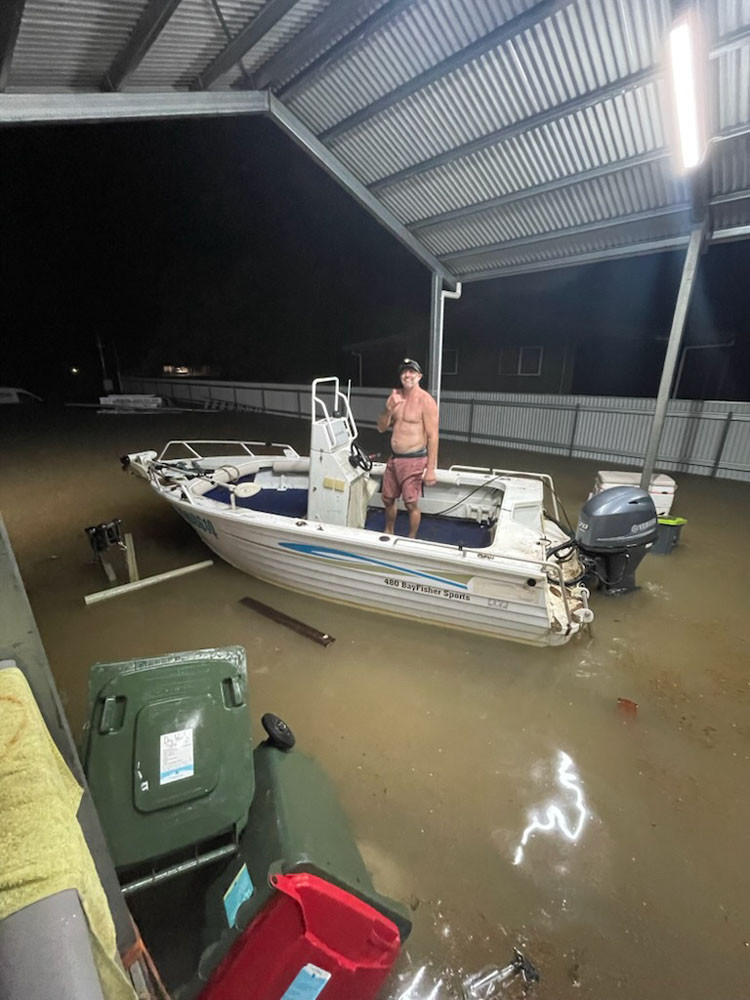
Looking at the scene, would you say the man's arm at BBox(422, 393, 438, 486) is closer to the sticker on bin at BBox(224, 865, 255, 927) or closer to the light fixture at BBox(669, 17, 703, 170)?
the light fixture at BBox(669, 17, 703, 170)

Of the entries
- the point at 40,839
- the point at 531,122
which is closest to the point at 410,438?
the point at 531,122

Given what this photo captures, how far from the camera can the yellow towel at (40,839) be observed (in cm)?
60

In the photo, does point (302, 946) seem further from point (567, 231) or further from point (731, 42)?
point (567, 231)

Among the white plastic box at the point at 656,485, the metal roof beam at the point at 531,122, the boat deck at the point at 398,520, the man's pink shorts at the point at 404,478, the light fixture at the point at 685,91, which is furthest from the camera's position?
the white plastic box at the point at 656,485

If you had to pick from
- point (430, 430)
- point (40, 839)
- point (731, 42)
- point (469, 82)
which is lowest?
point (40, 839)

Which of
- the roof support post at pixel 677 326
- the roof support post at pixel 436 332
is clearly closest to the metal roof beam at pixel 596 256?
the roof support post at pixel 677 326

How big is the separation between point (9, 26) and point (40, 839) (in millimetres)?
3409

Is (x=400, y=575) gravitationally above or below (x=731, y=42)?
below

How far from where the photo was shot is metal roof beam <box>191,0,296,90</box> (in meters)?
2.58

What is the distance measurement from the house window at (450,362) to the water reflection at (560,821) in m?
10.2

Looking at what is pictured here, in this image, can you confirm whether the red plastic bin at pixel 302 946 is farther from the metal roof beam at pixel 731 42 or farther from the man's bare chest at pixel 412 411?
the metal roof beam at pixel 731 42

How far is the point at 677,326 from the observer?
429cm

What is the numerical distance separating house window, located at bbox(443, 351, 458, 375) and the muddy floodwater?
7806 mm

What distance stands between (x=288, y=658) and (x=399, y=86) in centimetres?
427
